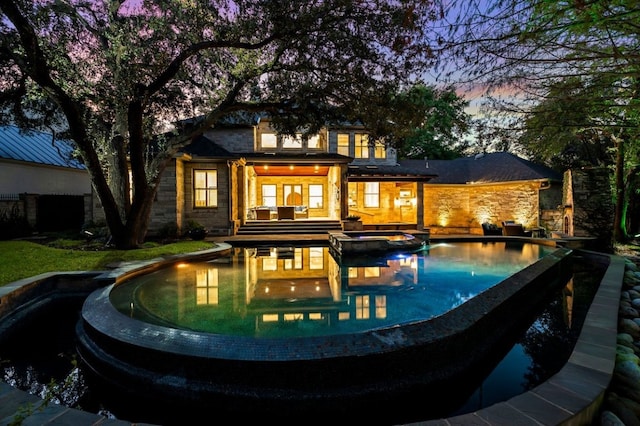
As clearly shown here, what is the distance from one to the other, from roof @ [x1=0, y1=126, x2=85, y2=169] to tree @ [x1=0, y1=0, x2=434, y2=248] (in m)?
4.52

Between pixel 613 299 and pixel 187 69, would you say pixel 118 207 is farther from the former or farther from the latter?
pixel 613 299

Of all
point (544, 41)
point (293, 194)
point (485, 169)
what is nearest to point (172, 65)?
point (544, 41)

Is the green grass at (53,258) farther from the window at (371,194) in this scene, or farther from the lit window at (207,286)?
the window at (371,194)

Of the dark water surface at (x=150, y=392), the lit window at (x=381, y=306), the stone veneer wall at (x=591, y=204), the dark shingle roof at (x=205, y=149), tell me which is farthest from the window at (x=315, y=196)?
the dark water surface at (x=150, y=392)

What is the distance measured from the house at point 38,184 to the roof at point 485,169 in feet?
59.4

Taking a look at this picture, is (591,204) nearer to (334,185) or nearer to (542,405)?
(334,185)

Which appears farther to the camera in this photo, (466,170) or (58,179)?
(466,170)

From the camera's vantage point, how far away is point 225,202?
47.7 feet

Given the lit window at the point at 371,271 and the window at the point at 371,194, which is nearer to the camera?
the lit window at the point at 371,271

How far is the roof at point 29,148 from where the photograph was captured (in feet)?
48.8

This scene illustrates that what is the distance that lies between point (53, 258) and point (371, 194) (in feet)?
48.3

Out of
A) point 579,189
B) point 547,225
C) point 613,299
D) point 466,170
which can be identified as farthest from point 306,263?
point 466,170

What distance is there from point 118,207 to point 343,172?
9.36 meters

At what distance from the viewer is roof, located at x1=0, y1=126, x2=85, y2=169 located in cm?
1487
